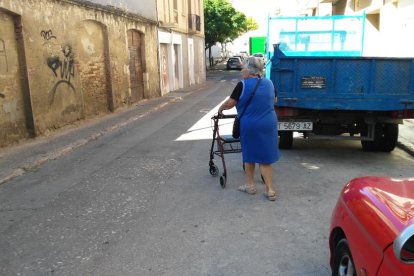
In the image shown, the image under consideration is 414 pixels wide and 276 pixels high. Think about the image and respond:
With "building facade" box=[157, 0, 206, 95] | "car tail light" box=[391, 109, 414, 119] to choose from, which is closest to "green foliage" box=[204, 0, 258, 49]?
"building facade" box=[157, 0, 206, 95]

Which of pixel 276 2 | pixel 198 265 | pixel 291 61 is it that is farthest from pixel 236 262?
pixel 276 2

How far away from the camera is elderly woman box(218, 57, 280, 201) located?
5398 millimetres

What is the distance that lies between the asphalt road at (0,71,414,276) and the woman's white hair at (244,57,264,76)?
62.8 inches

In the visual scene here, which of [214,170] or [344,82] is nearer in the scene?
[214,170]

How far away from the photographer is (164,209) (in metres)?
5.34

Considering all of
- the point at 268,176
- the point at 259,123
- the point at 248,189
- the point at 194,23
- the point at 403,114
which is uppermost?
the point at 194,23

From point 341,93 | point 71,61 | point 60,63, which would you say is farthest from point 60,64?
point 341,93

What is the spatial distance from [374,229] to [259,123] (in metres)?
3.12

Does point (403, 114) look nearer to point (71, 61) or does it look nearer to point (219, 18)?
point (71, 61)

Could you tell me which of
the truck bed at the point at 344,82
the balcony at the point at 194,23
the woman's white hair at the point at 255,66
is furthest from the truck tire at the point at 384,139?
the balcony at the point at 194,23

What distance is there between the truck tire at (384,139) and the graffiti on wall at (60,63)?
7699mm

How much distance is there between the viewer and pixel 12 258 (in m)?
4.14

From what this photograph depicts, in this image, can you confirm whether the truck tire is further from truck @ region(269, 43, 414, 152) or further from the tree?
the tree

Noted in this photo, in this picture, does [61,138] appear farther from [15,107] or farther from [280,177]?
[280,177]
